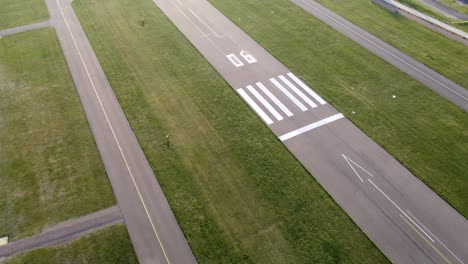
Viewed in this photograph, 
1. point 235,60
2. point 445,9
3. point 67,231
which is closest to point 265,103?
point 235,60

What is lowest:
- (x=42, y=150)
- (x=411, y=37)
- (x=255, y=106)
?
(x=42, y=150)

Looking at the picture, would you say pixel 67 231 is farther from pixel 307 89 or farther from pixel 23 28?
pixel 23 28

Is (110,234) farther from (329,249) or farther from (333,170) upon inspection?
(333,170)

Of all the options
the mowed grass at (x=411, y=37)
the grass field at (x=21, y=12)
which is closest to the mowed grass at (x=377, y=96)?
the mowed grass at (x=411, y=37)

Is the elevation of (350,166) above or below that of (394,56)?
below

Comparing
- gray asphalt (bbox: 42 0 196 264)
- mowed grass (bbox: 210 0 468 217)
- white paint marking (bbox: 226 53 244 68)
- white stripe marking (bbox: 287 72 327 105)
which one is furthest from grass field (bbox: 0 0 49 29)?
white stripe marking (bbox: 287 72 327 105)

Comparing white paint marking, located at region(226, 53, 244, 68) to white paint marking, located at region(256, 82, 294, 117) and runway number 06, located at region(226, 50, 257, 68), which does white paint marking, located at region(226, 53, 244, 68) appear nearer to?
runway number 06, located at region(226, 50, 257, 68)

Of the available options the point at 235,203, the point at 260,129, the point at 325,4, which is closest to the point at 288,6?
the point at 325,4

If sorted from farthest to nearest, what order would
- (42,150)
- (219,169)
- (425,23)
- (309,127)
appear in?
(425,23) → (309,127) → (42,150) → (219,169)
